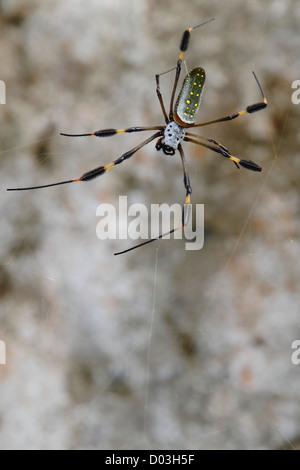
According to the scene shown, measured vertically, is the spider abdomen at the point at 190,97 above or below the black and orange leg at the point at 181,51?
below

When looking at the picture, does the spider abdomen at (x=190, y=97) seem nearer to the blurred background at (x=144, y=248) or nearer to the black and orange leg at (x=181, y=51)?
the black and orange leg at (x=181, y=51)

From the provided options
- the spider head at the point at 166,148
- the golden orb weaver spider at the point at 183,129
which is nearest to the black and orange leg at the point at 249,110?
the golden orb weaver spider at the point at 183,129

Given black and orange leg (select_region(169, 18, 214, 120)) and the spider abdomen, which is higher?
black and orange leg (select_region(169, 18, 214, 120))

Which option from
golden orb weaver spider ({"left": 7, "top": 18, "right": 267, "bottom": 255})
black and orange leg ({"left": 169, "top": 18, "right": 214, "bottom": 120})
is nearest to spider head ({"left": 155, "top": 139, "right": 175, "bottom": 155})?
golden orb weaver spider ({"left": 7, "top": 18, "right": 267, "bottom": 255})

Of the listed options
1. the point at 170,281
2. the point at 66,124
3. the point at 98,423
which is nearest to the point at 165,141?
the point at 66,124

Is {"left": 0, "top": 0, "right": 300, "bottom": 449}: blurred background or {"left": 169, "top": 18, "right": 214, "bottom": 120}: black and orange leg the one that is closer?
{"left": 169, "top": 18, "right": 214, "bottom": 120}: black and orange leg

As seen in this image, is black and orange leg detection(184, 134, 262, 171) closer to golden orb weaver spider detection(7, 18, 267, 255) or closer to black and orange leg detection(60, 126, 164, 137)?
golden orb weaver spider detection(7, 18, 267, 255)

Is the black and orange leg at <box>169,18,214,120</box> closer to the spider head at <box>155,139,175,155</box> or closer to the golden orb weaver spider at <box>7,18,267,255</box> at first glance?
the golden orb weaver spider at <box>7,18,267,255</box>

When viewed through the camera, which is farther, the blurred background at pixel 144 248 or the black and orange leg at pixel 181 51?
the blurred background at pixel 144 248
